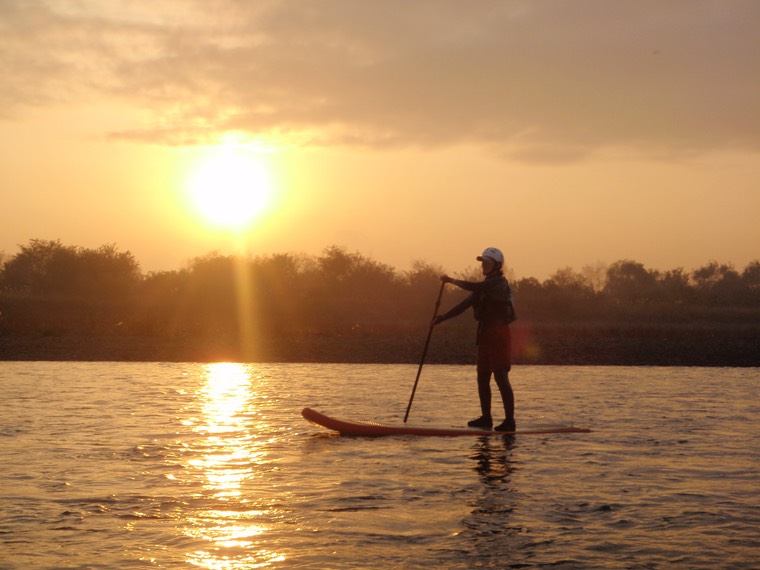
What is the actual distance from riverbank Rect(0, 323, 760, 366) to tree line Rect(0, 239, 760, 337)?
152 centimetres

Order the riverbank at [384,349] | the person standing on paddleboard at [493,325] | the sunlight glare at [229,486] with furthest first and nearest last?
the riverbank at [384,349], the person standing on paddleboard at [493,325], the sunlight glare at [229,486]

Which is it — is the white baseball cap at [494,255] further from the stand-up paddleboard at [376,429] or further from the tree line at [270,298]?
the tree line at [270,298]

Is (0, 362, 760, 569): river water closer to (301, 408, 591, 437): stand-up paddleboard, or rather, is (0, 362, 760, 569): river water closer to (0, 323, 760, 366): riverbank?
(301, 408, 591, 437): stand-up paddleboard

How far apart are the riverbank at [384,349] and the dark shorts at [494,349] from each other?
15.1m

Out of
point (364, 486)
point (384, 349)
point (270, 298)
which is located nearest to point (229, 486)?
point (364, 486)

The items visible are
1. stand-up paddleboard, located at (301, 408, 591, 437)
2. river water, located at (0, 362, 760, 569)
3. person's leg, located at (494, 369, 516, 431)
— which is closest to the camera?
river water, located at (0, 362, 760, 569)

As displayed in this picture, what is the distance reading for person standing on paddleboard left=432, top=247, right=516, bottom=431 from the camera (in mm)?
12180

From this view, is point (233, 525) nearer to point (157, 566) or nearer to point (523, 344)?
point (157, 566)

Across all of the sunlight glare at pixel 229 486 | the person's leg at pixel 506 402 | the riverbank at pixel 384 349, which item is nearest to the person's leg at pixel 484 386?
the person's leg at pixel 506 402

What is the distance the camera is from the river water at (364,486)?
638cm

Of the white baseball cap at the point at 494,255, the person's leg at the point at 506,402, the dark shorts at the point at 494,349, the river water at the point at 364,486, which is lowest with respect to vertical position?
the river water at the point at 364,486

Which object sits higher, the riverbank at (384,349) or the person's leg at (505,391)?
the riverbank at (384,349)

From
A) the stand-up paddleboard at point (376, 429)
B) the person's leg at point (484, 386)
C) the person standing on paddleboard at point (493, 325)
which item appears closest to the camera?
the stand-up paddleboard at point (376, 429)

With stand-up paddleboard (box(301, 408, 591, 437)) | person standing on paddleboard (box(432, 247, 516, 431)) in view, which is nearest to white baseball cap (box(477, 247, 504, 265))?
person standing on paddleboard (box(432, 247, 516, 431))
